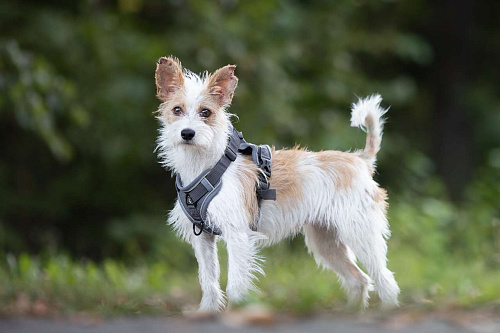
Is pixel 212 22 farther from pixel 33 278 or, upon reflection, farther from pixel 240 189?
pixel 240 189

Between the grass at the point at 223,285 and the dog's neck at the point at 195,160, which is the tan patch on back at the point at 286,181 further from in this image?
the grass at the point at 223,285

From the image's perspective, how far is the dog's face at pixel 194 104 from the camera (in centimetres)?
486

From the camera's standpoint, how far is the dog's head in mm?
4875

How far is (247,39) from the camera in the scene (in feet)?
Result: 37.0

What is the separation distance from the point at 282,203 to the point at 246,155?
1.59ft

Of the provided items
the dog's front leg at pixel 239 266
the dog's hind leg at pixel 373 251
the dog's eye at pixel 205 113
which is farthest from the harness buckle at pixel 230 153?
the dog's hind leg at pixel 373 251

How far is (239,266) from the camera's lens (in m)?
4.96

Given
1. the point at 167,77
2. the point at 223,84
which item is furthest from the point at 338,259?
the point at 167,77

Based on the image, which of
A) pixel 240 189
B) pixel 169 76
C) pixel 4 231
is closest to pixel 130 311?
pixel 240 189

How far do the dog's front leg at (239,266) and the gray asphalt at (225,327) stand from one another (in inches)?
20.8

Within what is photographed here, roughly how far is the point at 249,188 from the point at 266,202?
0.30m

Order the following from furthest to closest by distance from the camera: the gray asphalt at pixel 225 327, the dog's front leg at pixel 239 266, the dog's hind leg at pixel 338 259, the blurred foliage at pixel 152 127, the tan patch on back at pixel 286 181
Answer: the blurred foliage at pixel 152 127 → the dog's hind leg at pixel 338 259 → the tan patch on back at pixel 286 181 → the dog's front leg at pixel 239 266 → the gray asphalt at pixel 225 327

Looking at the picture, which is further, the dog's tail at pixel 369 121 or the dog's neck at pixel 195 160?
the dog's tail at pixel 369 121

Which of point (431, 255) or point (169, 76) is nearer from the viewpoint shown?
point (169, 76)
